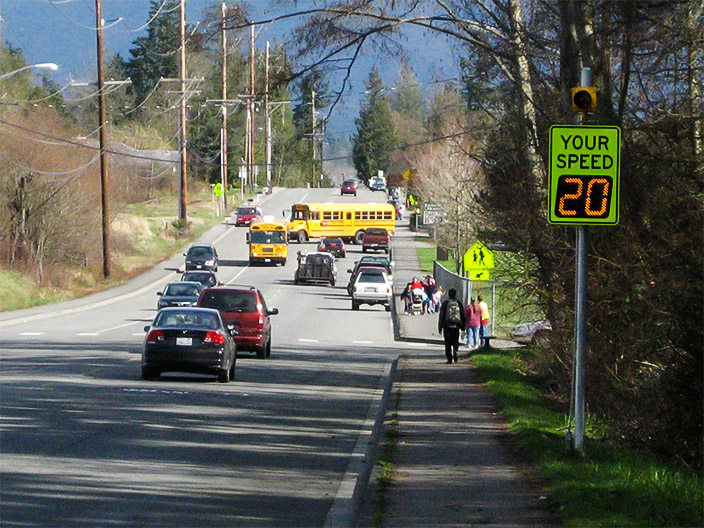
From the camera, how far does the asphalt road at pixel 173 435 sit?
9766mm

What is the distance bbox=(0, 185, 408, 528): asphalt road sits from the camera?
9766mm

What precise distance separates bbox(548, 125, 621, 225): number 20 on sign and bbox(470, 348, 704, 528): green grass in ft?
7.57

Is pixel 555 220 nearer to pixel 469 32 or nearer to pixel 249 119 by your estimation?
pixel 469 32

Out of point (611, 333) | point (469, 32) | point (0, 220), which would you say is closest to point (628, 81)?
point (611, 333)

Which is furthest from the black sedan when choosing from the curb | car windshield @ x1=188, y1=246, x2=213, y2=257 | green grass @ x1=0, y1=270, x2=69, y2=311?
car windshield @ x1=188, y1=246, x2=213, y2=257

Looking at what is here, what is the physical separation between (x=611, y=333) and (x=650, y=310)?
240 centimetres

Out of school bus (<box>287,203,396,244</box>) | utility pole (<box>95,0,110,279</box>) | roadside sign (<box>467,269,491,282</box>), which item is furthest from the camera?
school bus (<box>287,203,396,244</box>)

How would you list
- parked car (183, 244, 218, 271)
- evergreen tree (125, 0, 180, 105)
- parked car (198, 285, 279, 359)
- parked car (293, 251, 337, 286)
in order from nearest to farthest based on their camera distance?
parked car (198, 285, 279, 359)
parked car (183, 244, 218, 271)
parked car (293, 251, 337, 286)
evergreen tree (125, 0, 180, 105)

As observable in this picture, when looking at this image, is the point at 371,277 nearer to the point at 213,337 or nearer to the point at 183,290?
the point at 183,290

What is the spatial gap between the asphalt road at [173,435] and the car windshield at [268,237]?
124 ft

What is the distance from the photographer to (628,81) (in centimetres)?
1592

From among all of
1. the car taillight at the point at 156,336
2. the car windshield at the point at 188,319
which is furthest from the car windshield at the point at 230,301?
the car taillight at the point at 156,336

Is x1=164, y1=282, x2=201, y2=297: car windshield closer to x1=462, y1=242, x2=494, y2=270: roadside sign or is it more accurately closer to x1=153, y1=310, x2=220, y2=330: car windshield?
x1=462, y1=242, x2=494, y2=270: roadside sign

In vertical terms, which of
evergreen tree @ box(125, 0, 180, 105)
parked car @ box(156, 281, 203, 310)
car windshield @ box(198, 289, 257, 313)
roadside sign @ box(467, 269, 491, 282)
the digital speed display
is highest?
evergreen tree @ box(125, 0, 180, 105)
